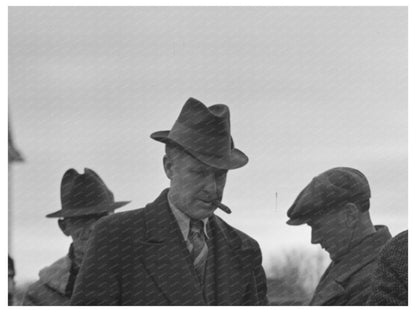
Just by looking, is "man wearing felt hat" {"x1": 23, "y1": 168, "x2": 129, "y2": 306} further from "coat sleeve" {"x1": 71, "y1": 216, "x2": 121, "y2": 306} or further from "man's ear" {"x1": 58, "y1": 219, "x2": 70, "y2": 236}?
"coat sleeve" {"x1": 71, "y1": 216, "x2": 121, "y2": 306}

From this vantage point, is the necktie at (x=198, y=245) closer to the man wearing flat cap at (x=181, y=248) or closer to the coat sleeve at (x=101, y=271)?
the man wearing flat cap at (x=181, y=248)

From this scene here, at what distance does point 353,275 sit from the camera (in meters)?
4.93

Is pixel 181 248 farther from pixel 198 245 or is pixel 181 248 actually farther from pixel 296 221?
pixel 296 221

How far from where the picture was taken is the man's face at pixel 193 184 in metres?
4.72

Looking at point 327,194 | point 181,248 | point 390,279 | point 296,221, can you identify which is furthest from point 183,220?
point 390,279

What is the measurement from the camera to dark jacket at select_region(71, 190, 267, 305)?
186 inches

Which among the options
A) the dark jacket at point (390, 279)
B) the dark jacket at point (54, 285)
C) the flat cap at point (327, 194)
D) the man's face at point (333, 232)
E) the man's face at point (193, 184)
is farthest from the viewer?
the dark jacket at point (54, 285)

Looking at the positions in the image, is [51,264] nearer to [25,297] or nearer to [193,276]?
[25,297]

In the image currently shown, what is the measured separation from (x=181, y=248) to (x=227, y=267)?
249mm

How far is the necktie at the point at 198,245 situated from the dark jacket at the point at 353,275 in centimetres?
65

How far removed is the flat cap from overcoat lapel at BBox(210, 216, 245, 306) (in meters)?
0.55

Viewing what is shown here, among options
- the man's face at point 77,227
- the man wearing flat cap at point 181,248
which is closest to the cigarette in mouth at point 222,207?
the man wearing flat cap at point 181,248

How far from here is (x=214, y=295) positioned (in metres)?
4.80
